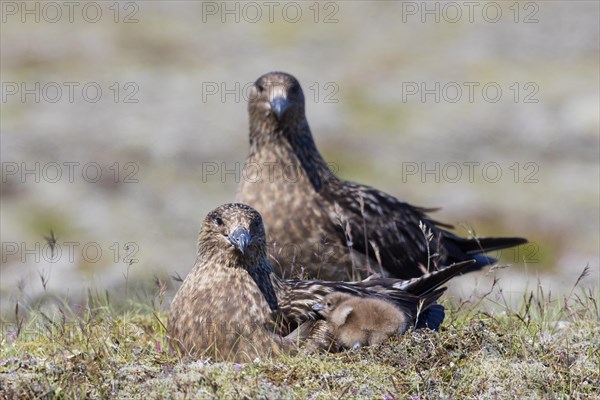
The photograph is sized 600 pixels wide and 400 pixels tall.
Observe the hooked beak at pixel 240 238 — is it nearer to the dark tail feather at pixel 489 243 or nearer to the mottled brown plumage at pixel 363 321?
the mottled brown plumage at pixel 363 321

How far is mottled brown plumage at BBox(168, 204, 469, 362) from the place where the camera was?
17.3 ft

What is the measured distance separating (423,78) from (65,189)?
13321 mm

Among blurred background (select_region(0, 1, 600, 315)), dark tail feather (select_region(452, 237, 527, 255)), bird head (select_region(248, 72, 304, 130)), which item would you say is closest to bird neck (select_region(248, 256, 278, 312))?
bird head (select_region(248, 72, 304, 130))

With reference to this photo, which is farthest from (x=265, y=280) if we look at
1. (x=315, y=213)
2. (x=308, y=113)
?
(x=308, y=113)

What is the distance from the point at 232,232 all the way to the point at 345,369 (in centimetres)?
108

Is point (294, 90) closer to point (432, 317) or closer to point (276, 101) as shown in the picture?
point (276, 101)

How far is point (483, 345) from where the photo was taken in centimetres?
508

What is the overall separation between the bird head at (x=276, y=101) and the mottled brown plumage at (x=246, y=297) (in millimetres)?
2119

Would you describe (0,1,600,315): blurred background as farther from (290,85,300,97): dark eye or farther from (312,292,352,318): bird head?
(312,292,352,318): bird head

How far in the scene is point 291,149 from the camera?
772cm

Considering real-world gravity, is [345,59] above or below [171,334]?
above

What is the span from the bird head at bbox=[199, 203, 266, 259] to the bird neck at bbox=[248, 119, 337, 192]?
181 centimetres

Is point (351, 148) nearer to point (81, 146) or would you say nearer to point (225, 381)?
point (81, 146)

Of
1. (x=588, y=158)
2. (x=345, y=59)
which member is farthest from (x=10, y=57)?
(x=588, y=158)
